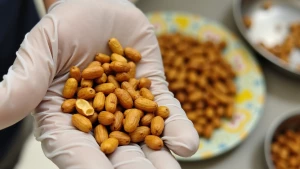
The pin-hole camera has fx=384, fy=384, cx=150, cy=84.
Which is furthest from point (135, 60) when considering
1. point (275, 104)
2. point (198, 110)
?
point (275, 104)

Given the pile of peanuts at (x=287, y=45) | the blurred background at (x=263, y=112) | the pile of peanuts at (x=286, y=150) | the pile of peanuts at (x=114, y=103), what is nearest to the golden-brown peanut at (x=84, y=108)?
the pile of peanuts at (x=114, y=103)

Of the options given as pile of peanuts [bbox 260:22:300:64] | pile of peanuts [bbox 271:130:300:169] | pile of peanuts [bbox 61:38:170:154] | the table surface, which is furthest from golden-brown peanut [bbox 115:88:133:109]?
pile of peanuts [bbox 260:22:300:64]

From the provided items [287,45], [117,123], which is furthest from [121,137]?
[287,45]

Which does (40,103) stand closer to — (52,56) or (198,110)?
(52,56)

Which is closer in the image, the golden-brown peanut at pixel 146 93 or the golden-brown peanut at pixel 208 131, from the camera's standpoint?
the golden-brown peanut at pixel 146 93

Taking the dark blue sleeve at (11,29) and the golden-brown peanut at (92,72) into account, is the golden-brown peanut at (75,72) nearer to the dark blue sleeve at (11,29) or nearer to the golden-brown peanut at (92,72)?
the golden-brown peanut at (92,72)

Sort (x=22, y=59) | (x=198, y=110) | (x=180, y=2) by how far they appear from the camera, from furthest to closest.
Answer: (x=180, y=2), (x=198, y=110), (x=22, y=59)

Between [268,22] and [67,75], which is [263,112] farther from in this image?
[67,75]
